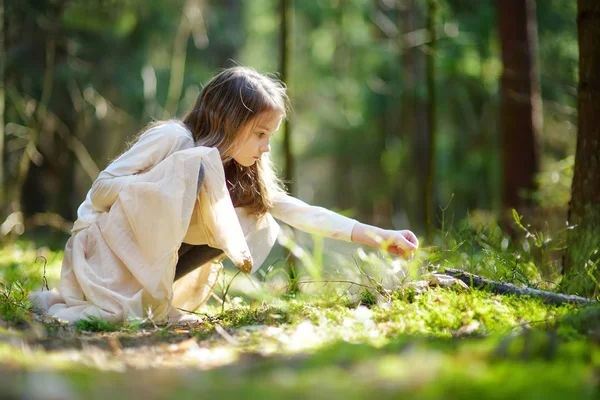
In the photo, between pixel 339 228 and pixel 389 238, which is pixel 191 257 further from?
pixel 389 238

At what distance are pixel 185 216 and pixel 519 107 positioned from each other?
256 inches

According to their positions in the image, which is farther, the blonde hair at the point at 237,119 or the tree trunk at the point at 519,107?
the tree trunk at the point at 519,107

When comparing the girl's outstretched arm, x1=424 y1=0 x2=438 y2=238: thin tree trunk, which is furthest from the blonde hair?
x1=424 y1=0 x2=438 y2=238: thin tree trunk

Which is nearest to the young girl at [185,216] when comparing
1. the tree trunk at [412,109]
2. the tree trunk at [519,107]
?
the tree trunk at [519,107]

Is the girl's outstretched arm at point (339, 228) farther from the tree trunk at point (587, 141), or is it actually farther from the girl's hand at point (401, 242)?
the tree trunk at point (587, 141)

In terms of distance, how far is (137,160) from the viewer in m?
3.41

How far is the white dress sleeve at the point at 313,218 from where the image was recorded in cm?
352

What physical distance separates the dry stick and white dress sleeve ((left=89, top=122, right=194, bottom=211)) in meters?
1.76

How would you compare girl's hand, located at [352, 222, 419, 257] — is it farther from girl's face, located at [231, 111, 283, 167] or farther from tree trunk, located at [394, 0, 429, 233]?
tree trunk, located at [394, 0, 429, 233]

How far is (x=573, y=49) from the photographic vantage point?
1312 cm

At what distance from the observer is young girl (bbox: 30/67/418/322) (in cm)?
320

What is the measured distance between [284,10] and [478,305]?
448 centimetres

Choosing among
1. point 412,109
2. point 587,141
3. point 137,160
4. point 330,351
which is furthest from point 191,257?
point 412,109

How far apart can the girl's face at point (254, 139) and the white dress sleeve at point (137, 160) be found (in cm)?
30
